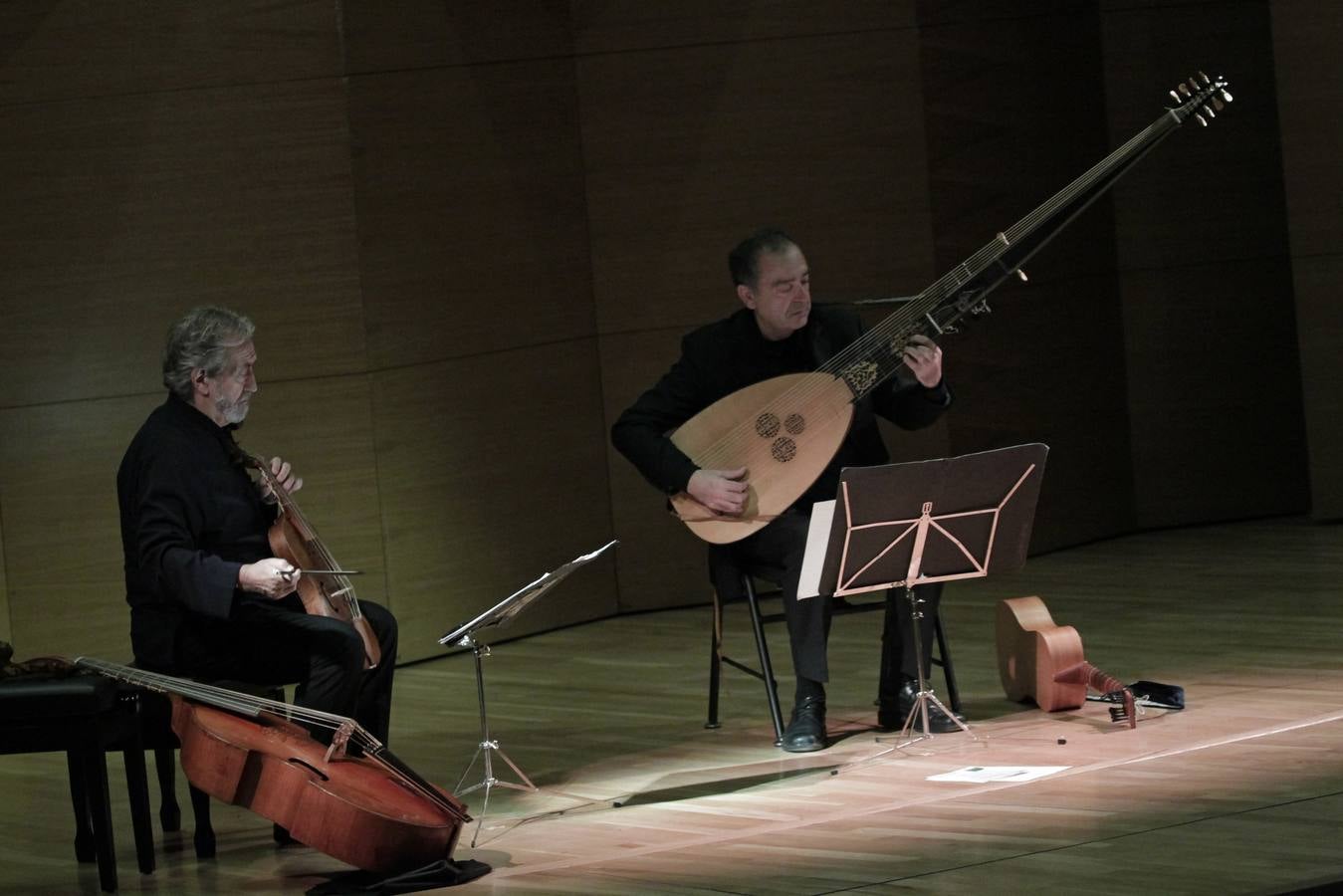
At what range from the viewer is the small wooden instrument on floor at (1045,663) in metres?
5.18

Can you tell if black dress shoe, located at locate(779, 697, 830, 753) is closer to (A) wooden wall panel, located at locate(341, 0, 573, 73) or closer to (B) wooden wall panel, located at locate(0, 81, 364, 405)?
(B) wooden wall panel, located at locate(0, 81, 364, 405)

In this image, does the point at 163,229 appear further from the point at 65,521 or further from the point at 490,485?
the point at 490,485

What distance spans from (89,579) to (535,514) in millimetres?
1509

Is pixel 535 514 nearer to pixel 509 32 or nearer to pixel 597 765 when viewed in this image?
pixel 509 32

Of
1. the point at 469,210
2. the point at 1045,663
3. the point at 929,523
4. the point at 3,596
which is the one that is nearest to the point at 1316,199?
the point at 469,210

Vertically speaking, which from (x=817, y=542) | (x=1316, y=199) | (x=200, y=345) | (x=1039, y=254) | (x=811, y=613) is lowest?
(x=811, y=613)

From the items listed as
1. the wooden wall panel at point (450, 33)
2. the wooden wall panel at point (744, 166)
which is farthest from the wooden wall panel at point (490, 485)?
the wooden wall panel at point (450, 33)

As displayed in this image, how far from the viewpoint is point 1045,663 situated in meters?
5.19

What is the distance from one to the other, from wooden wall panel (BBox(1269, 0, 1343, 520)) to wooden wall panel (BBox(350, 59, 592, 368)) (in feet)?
8.59

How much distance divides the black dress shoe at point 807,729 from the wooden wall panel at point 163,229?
2264mm

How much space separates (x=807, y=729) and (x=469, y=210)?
258 centimetres

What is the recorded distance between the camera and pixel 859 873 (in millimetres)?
3783

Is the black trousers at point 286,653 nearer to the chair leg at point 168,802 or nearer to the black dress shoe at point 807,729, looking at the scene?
the chair leg at point 168,802

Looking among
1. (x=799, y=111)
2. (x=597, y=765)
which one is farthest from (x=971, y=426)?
(x=597, y=765)
